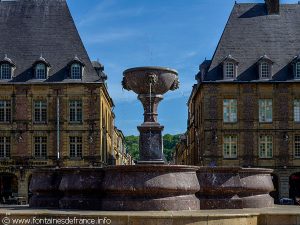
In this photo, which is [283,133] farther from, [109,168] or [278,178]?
[109,168]

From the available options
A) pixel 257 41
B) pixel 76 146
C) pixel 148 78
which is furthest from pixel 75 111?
pixel 148 78

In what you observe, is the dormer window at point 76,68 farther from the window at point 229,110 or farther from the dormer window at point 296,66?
the dormer window at point 296,66

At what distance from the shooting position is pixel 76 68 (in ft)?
162

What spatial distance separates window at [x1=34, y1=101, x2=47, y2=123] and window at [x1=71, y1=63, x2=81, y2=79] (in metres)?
2.96

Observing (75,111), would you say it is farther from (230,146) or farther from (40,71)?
(230,146)

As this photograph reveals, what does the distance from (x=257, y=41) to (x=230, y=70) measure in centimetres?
403

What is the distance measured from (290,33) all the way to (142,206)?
1585 inches

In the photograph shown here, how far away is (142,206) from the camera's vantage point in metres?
14.6

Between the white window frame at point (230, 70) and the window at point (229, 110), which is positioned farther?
the white window frame at point (230, 70)

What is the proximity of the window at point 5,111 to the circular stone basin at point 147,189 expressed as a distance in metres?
35.2

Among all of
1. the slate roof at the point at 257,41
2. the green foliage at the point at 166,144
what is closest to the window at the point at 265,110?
the slate roof at the point at 257,41

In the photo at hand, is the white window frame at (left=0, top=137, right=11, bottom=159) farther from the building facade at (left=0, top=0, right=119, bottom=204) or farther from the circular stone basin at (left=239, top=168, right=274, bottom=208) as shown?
the circular stone basin at (left=239, top=168, right=274, bottom=208)

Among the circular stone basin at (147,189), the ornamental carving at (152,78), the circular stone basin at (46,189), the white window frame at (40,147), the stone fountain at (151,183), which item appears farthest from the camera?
the white window frame at (40,147)

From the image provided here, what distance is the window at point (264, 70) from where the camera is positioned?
1943 inches
